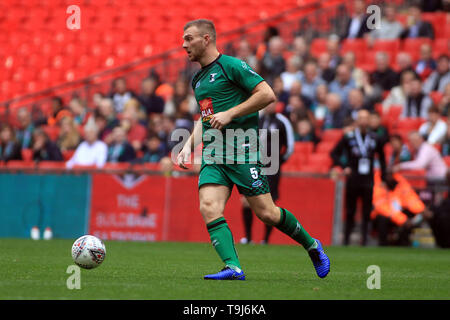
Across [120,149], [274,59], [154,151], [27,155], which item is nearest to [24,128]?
[27,155]

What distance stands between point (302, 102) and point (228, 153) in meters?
9.59

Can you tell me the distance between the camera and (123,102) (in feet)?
65.0

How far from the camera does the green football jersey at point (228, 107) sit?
730cm

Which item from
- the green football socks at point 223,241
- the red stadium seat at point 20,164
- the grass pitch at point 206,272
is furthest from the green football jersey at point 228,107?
the red stadium seat at point 20,164

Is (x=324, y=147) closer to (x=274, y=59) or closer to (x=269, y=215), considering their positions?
(x=274, y=59)

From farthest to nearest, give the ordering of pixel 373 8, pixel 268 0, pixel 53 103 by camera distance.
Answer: pixel 268 0 → pixel 53 103 → pixel 373 8

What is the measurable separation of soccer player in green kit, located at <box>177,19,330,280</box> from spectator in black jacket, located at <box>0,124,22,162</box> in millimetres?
10786

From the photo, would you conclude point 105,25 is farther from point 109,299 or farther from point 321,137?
point 109,299

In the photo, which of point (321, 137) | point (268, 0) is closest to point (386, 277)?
point (321, 137)

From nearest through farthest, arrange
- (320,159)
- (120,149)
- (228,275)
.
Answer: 1. (228,275)
2. (320,159)
3. (120,149)

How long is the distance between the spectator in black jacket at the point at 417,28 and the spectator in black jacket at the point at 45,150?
7533 millimetres

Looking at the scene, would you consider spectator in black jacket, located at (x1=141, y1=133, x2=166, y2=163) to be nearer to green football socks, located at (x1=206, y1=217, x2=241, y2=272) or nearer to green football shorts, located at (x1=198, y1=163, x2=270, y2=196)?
green football shorts, located at (x1=198, y1=163, x2=270, y2=196)

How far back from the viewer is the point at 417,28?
18.7m
